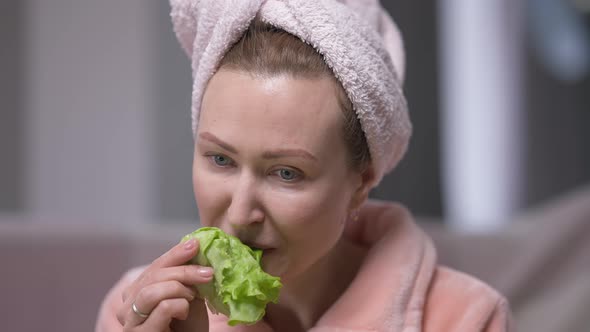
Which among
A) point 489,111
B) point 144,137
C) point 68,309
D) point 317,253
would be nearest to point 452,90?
point 489,111

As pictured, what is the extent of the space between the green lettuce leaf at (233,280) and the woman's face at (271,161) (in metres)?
0.04

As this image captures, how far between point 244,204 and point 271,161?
0.07 meters

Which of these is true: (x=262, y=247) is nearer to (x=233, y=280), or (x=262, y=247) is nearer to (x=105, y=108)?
(x=233, y=280)

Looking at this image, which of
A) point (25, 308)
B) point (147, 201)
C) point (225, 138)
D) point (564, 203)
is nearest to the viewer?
point (225, 138)

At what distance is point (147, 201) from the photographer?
100 inches

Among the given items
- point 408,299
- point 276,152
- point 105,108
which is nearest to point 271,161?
point 276,152

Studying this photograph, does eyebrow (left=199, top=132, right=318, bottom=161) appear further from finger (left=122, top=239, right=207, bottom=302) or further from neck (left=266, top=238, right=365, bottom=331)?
neck (left=266, top=238, right=365, bottom=331)

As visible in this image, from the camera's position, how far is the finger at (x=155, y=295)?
0.98 metres

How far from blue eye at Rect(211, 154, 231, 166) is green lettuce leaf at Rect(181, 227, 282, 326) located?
0.10 metres

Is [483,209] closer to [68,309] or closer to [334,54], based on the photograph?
[68,309]

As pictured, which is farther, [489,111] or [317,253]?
[489,111]

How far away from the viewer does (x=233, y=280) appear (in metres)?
0.99

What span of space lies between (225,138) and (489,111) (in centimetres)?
229

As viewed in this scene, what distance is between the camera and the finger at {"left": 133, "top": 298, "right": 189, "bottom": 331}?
98 cm
